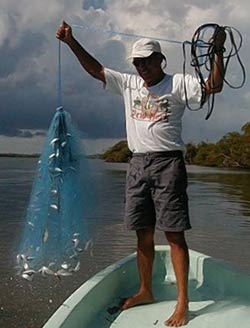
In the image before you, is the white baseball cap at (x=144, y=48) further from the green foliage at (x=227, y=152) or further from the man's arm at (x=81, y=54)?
the green foliage at (x=227, y=152)

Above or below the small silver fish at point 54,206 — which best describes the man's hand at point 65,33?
above

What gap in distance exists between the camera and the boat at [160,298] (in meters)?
3.91

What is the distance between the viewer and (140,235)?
14.1 feet

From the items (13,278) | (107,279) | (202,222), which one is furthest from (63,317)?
(202,222)

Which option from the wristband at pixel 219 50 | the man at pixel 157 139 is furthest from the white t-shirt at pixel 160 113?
the wristband at pixel 219 50

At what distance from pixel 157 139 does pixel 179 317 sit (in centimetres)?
119

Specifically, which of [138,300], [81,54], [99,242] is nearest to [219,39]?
[81,54]

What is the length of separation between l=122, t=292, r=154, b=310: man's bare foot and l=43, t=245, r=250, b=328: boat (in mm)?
37

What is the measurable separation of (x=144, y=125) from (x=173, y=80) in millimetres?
362

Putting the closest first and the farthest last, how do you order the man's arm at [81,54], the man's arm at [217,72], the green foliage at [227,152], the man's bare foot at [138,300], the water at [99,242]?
the man's arm at [217,72] < the man's arm at [81,54] < the man's bare foot at [138,300] < the water at [99,242] < the green foliage at [227,152]

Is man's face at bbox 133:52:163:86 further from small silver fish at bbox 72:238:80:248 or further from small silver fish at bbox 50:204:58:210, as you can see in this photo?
small silver fish at bbox 72:238:80:248

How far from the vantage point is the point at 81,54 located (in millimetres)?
4086

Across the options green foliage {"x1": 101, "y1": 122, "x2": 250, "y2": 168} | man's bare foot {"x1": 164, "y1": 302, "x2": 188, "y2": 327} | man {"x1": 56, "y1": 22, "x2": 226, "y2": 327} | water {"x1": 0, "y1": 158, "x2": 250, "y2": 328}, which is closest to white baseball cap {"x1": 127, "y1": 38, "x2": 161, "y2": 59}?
man {"x1": 56, "y1": 22, "x2": 226, "y2": 327}

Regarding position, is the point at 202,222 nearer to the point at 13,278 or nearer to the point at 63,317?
the point at 13,278
